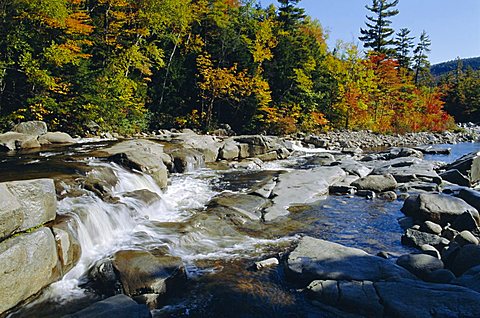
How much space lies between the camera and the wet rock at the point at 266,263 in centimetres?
589

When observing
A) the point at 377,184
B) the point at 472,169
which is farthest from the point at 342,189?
the point at 472,169

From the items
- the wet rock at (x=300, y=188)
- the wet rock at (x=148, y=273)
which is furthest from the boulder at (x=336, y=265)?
the wet rock at (x=300, y=188)

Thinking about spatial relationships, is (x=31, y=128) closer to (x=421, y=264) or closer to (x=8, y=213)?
(x=8, y=213)

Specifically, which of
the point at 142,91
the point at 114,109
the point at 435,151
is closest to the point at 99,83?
the point at 114,109

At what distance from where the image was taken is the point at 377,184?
38.4 ft

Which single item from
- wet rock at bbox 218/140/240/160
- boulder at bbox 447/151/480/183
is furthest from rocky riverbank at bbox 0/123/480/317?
wet rock at bbox 218/140/240/160

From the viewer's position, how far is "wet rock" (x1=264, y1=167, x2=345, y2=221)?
9.52m

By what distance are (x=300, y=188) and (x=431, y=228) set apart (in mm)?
4433

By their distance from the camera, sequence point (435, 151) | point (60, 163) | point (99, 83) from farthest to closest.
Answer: point (435, 151) < point (99, 83) < point (60, 163)

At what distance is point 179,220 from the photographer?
8383 millimetres

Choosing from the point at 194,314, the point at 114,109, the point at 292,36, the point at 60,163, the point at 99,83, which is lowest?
the point at 194,314

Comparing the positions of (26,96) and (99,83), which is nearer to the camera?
(26,96)

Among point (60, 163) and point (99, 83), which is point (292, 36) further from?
point (60, 163)

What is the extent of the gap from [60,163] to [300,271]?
7.93 m
